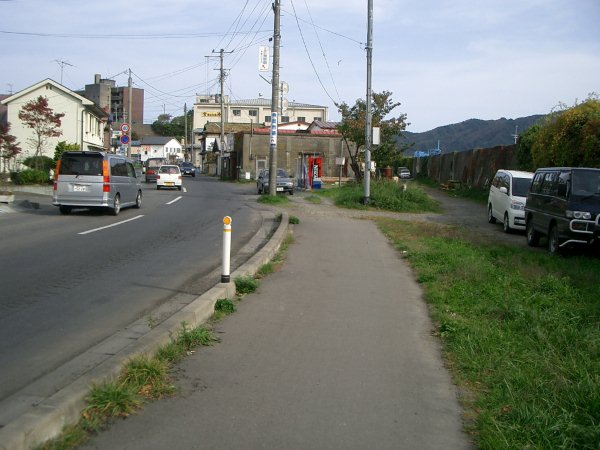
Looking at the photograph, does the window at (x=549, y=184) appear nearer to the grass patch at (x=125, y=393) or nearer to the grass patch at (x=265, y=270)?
the grass patch at (x=265, y=270)

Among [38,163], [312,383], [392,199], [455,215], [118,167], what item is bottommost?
[312,383]

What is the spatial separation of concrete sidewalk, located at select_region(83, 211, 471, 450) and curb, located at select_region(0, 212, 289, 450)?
0.27m

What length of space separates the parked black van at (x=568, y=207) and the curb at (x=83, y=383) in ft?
26.8

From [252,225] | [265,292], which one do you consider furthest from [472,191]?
[265,292]

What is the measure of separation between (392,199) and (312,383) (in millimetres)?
19972

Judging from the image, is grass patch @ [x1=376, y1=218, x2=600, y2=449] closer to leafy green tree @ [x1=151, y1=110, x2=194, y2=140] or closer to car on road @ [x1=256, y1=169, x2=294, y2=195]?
car on road @ [x1=256, y1=169, x2=294, y2=195]

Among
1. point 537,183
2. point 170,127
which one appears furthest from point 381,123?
point 170,127

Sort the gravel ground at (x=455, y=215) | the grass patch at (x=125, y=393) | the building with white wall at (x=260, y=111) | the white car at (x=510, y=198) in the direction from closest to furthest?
the grass patch at (x=125, y=393) → the gravel ground at (x=455, y=215) → the white car at (x=510, y=198) → the building with white wall at (x=260, y=111)

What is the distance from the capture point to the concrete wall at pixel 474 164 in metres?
31.6

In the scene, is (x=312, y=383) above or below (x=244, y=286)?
below

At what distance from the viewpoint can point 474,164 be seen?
3700cm

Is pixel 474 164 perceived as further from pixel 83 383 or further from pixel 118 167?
pixel 83 383

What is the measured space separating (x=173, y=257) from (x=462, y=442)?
8.01 m

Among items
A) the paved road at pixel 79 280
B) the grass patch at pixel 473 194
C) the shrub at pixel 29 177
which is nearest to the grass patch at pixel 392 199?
the grass patch at pixel 473 194
